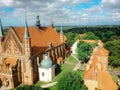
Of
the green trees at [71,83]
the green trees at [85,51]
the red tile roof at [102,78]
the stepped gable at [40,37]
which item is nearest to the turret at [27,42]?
the stepped gable at [40,37]

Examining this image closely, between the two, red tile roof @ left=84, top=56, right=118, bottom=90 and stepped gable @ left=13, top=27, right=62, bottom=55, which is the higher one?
stepped gable @ left=13, top=27, right=62, bottom=55

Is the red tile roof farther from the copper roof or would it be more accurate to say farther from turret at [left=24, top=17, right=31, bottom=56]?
the copper roof

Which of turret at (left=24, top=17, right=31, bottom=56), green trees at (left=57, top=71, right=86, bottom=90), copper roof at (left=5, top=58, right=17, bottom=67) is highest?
turret at (left=24, top=17, right=31, bottom=56)

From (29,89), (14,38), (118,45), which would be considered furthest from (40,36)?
(118,45)

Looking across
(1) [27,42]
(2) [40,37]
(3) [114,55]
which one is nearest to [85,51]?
(3) [114,55]

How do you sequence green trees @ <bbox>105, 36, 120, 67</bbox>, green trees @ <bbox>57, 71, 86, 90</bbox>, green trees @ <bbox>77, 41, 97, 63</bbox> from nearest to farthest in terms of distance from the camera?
1. green trees @ <bbox>57, 71, 86, 90</bbox>
2. green trees @ <bbox>105, 36, 120, 67</bbox>
3. green trees @ <bbox>77, 41, 97, 63</bbox>

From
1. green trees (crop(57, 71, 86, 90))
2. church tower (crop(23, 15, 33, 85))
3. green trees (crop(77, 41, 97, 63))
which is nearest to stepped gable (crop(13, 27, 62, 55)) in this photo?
church tower (crop(23, 15, 33, 85))

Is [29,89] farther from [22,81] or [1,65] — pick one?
[1,65]

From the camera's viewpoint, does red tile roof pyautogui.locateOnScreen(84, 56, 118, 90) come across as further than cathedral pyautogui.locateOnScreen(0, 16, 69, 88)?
No
